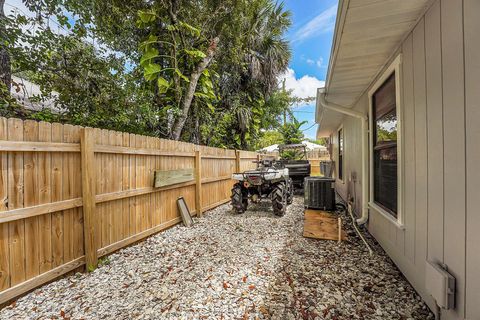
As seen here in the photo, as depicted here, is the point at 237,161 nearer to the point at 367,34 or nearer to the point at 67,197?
the point at 67,197

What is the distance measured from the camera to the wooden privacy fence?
6.23ft

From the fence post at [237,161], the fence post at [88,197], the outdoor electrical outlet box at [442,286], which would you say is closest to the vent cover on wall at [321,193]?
the fence post at [237,161]

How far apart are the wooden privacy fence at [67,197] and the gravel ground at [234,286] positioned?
23 centimetres

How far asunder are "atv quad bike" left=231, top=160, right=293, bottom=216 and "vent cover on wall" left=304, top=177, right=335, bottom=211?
61 cm

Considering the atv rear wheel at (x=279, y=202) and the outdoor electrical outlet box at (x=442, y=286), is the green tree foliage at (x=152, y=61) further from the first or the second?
the outdoor electrical outlet box at (x=442, y=286)

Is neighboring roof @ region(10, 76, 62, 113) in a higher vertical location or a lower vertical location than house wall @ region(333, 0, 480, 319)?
higher

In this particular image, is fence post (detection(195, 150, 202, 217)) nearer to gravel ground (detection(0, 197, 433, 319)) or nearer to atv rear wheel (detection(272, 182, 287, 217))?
gravel ground (detection(0, 197, 433, 319))

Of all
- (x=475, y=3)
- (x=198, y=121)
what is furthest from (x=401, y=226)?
(x=198, y=121)

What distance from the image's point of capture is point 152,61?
6.09 metres

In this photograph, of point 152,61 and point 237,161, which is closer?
point 152,61

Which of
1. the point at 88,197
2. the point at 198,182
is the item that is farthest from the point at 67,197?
the point at 198,182

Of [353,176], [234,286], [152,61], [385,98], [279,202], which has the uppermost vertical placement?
[152,61]

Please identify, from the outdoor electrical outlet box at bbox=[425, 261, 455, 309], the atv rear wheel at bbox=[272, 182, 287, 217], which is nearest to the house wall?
the outdoor electrical outlet box at bbox=[425, 261, 455, 309]

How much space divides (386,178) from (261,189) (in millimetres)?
2893
